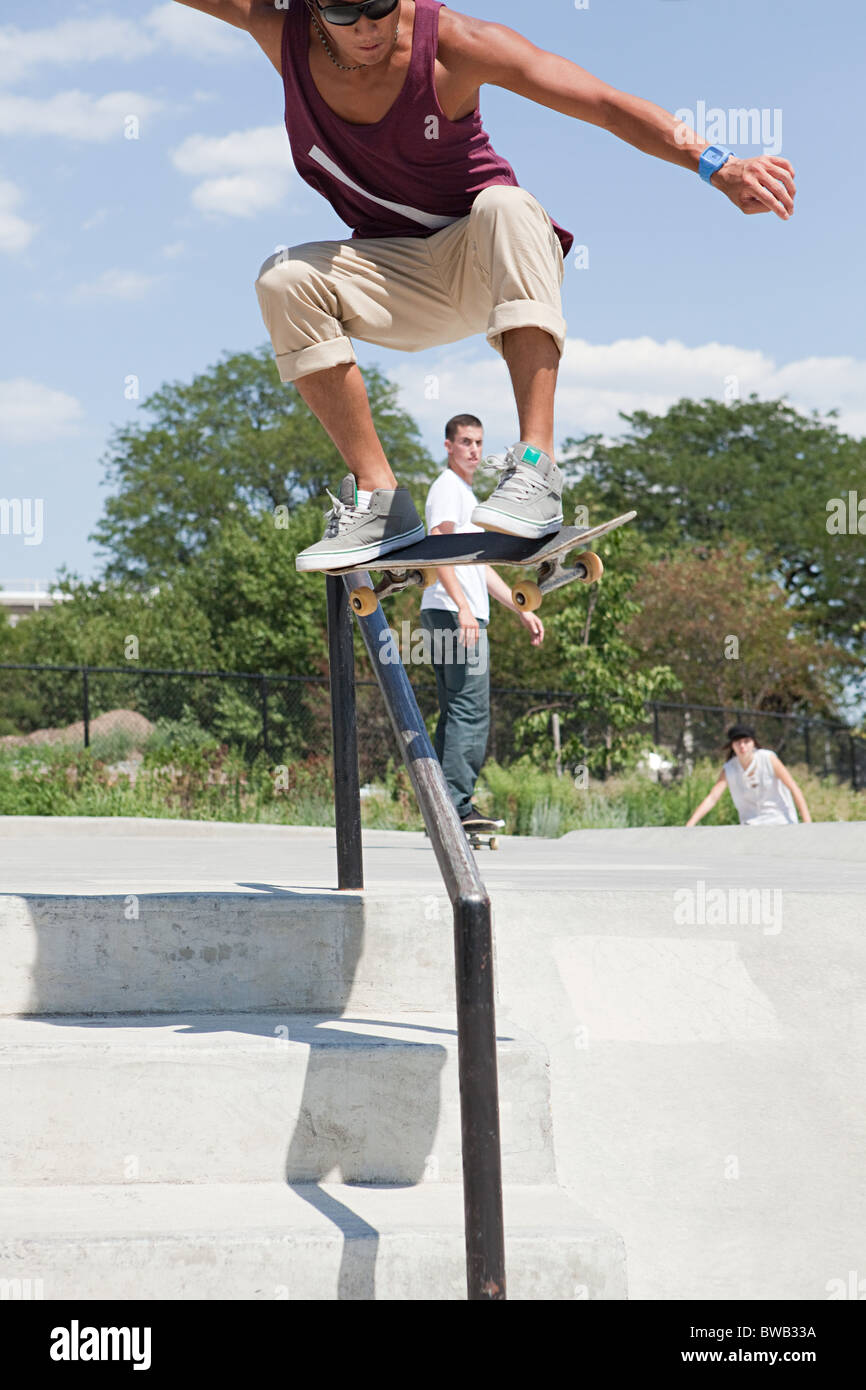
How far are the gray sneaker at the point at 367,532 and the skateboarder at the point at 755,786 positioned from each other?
22.7ft

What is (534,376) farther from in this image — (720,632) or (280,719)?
(720,632)

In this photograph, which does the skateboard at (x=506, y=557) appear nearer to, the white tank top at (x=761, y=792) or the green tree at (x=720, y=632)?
the white tank top at (x=761, y=792)

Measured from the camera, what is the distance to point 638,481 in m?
44.0

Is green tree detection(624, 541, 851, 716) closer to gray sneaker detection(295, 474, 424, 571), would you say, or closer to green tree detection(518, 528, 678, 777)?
green tree detection(518, 528, 678, 777)

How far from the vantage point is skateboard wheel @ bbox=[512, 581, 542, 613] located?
9.86 feet

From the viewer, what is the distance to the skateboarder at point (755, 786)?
953 cm

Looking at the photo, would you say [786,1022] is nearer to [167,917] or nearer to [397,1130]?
[397,1130]

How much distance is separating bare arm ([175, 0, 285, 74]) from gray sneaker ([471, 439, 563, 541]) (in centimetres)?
111

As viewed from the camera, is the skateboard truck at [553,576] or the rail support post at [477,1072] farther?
the skateboard truck at [553,576]

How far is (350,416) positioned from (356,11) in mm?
880

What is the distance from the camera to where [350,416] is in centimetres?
305

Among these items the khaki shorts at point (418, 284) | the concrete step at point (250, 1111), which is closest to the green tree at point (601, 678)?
the khaki shorts at point (418, 284)

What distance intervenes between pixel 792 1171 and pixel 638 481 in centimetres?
4271

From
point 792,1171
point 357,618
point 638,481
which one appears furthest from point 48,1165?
point 638,481
